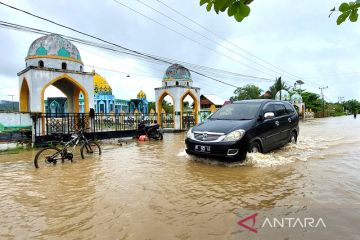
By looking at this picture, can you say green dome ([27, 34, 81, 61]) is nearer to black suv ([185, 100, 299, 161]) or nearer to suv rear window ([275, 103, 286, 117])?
black suv ([185, 100, 299, 161])

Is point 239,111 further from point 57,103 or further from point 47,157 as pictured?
point 57,103

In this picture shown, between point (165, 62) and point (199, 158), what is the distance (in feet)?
40.9

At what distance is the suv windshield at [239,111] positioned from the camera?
23.1 ft

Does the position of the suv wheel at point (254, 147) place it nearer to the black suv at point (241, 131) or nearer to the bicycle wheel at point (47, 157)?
the black suv at point (241, 131)

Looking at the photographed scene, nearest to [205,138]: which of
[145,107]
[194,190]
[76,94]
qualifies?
[194,190]

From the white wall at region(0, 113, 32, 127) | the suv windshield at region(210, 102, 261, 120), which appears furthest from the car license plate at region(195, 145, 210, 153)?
the white wall at region(0, 113, 32, 127)

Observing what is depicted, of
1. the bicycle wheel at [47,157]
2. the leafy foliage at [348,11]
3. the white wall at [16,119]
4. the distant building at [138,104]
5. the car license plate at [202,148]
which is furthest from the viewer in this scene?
the distant building at [138,104]

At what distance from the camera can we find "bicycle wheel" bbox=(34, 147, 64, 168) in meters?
7.00

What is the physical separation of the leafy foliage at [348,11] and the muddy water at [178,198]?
2168mm

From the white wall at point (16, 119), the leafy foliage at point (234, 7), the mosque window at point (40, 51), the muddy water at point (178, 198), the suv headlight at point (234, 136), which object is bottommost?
the muddy water at point (178, 198)

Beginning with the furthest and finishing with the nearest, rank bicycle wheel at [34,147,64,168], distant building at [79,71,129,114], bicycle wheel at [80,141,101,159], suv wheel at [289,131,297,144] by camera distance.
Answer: distant building at [79,71,129,114]
suv wheel at [289,131,297,144]
bicycle wheel at [80,141,101,159]
bicycle wheel at [34,147,64,168]

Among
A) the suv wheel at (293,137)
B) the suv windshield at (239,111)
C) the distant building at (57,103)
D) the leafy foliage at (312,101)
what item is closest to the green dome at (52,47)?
the suv windshield at (239,111)

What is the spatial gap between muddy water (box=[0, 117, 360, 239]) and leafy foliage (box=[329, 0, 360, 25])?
217cm

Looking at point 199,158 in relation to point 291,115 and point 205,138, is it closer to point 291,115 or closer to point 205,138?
point 205,138
